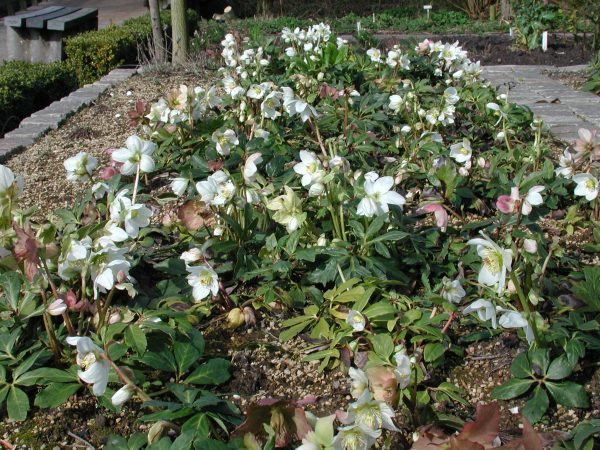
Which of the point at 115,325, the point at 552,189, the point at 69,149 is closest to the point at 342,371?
the point at 115,325

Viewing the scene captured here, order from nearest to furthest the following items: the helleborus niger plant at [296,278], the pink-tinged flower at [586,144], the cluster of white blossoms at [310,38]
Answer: the helleborus niger plant at [296,278] < the pink-tinged flower at [586,144] < the cluster of white blossoms at [310,38]

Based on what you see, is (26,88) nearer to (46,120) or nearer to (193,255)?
(46,120)

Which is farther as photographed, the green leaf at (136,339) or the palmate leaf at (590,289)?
the palmate leaf at (590,289)

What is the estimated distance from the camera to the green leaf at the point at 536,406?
178 cm

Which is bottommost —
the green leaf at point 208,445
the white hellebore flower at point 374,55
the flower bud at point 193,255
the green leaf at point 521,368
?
the green leaf at point 521,368

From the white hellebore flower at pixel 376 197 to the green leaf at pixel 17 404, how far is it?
108cm

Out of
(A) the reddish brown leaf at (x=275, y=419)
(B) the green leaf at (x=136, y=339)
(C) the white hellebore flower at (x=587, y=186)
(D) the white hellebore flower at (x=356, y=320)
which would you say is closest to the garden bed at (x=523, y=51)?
(C) the white hellebore flower at (x=587, y=186)

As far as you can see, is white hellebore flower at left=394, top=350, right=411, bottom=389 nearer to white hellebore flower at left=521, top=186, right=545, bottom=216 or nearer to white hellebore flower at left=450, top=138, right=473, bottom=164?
white hellebore flower at left=521, top=186, right=545, bottom=216

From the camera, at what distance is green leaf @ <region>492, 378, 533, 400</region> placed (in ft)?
6.08

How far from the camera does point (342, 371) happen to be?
2.06 m

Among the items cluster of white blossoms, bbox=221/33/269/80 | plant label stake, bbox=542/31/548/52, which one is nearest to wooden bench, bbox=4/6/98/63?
cluster of white blossoms, bbox=221/33/269/80

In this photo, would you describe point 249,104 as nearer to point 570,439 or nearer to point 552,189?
point 552,189

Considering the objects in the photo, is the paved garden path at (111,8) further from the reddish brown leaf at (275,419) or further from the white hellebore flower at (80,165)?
the reddish brown leaf at (275,419)

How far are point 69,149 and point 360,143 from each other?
1749 millimetres
